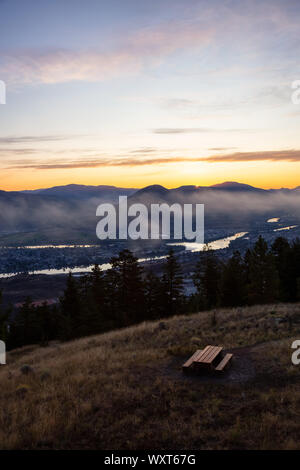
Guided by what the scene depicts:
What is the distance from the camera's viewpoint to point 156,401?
10.3 meters

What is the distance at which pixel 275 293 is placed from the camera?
3500 centimetres

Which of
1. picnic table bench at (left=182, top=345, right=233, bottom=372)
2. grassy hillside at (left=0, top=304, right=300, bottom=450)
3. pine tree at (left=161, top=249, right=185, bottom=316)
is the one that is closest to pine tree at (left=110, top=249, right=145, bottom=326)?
pine tree at (left=161, top=249, right=185, bottom=316)

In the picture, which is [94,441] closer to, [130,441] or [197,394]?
[130,441]

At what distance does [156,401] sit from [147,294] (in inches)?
1233

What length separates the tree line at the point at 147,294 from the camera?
114ft

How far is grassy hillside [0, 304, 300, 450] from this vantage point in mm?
8203

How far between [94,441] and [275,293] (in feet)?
101

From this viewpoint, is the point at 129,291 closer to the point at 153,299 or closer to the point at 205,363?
the point at 153,299

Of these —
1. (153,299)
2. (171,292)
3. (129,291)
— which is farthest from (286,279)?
(129,291)

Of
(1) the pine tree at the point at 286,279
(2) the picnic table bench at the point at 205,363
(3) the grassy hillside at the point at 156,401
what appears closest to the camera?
(3) the grassy hillside at the point at 156,401

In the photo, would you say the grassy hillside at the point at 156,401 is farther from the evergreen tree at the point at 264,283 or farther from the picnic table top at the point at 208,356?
the evergreen tree at the point at 264,283

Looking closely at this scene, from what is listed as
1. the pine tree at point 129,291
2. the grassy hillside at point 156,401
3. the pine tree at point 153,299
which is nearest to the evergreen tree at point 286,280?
the pine tree at point 153,299

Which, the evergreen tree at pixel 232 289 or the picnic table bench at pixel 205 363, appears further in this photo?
the evergreen tree at pixel 232 289

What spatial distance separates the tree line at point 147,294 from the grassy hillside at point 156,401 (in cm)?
1779
